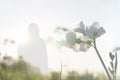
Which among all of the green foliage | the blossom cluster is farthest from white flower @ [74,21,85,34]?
the green foliage

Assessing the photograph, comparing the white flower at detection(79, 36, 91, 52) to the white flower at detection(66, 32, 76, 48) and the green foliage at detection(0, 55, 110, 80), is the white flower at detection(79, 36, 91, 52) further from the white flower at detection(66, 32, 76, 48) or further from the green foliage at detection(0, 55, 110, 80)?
the green foliage at detection(0, 55, 110, 80)

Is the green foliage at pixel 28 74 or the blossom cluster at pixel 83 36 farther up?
the blossom cluster at pixel 83 36

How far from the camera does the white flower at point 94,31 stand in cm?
93

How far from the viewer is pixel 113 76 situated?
861 mm

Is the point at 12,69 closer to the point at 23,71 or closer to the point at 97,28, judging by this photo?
the point at 23,71

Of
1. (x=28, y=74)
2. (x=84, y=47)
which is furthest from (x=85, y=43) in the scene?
(x=28, y=74)

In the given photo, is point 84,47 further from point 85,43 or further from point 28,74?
point 28,74

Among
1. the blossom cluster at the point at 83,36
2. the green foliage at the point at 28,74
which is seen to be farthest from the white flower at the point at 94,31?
the green foliage at the point at 28,74

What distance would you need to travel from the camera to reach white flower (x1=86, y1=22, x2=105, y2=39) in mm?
926

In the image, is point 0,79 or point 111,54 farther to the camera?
point 0,79

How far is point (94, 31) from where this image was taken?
3.08ft

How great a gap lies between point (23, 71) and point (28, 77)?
0.58m

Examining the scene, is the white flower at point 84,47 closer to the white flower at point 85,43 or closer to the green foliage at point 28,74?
the white flower at point 85,43

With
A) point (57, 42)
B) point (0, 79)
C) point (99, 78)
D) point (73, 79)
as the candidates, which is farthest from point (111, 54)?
point (99, 78)
